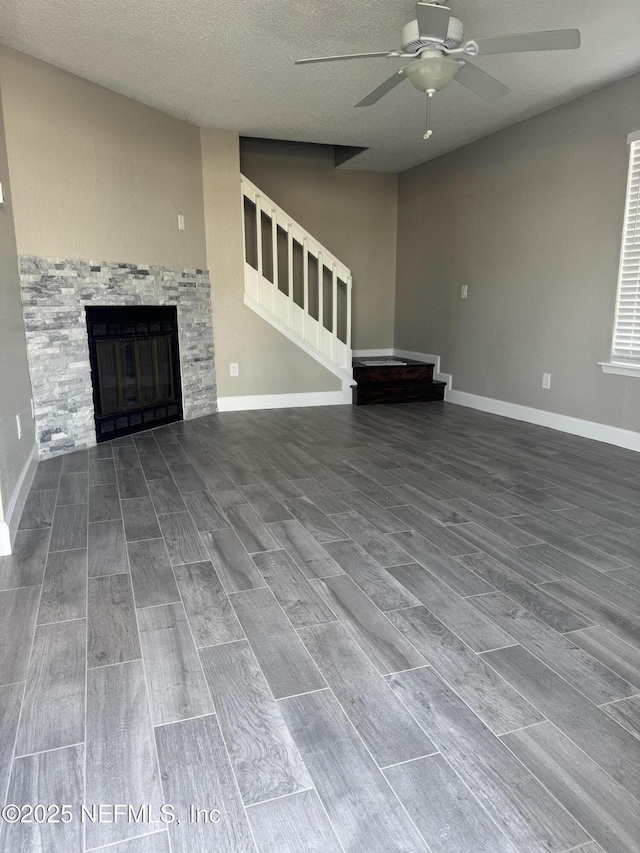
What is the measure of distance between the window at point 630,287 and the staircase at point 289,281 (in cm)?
252

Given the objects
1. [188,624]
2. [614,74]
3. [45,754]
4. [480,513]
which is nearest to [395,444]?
[480,513]

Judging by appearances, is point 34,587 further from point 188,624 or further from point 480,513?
point 480,513

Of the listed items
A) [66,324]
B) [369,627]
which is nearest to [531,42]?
[369,627]

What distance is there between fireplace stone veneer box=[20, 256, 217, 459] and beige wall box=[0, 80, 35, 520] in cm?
14

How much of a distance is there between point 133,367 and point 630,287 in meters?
3.82

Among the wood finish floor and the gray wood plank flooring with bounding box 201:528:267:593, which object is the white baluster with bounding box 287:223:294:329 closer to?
the wood finish floor

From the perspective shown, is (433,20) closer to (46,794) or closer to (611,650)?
(611,650)

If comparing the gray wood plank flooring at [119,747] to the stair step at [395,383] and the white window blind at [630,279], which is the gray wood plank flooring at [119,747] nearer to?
the white window blind at [630,279]

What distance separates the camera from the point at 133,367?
4523 mm

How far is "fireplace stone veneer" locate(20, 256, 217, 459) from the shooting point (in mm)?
3721

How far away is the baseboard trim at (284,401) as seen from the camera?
218 inches

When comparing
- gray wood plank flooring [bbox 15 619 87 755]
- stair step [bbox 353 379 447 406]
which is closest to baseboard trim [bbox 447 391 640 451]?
stair step [bbox 353 379 447 406]

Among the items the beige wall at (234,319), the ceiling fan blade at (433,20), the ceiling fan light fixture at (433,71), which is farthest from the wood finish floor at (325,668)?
the beige wall at (234,319)

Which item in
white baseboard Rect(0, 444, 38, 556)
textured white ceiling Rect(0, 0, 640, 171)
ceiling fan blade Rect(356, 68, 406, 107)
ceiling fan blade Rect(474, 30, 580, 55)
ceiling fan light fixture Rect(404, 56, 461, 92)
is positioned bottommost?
white baseboard Rect(0, 444, 38, 556)
